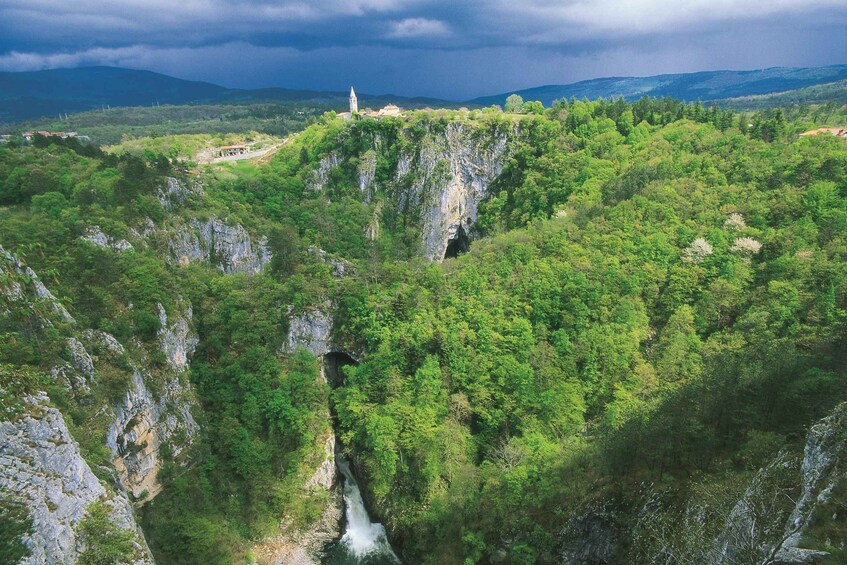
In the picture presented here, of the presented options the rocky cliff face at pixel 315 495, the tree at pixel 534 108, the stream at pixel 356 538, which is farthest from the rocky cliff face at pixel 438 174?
the stream at pixel 356 538

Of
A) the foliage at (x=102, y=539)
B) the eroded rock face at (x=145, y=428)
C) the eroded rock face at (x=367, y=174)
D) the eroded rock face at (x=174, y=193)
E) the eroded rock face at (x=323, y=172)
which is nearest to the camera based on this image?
the foliage at (x=102, y=539)

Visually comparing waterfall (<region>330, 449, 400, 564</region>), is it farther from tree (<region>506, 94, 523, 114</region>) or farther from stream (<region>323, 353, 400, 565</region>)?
tree (<region>506, 94, 523, 114</region>)

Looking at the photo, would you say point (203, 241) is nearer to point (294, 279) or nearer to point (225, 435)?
point (294, 279)

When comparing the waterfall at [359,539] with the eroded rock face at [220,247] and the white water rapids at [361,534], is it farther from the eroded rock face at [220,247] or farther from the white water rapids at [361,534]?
the eroded rock face at [220,247]

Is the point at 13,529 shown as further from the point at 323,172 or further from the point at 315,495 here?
the point at 323,172

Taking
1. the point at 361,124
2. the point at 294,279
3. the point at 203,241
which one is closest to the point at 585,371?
the point at 294,279

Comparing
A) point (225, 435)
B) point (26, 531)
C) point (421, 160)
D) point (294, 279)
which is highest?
point (421, 160)

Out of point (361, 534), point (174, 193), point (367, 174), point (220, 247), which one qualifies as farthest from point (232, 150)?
point (361, 534)
